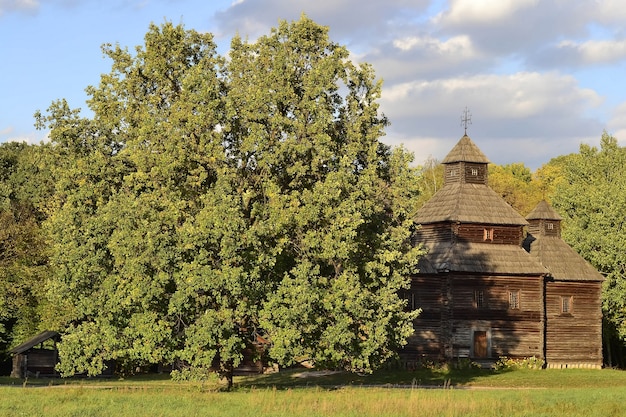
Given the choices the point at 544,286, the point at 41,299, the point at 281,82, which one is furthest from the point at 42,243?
the point at 544,286

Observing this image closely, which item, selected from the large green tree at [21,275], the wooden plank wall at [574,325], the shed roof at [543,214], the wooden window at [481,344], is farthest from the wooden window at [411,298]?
the large green tree at [21,275]

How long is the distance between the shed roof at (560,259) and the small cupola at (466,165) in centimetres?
571

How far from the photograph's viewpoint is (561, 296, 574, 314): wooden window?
2344 inches

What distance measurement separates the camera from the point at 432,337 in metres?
56.9

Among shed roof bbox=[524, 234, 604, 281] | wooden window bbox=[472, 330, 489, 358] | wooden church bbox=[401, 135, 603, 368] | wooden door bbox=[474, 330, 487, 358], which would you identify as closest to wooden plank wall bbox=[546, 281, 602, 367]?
wooden church bbox=[401, 135, 603, 368]

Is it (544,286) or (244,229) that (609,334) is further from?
(244,229)

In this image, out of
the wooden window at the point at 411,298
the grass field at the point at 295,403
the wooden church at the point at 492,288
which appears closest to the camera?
the grass field at the point at 295,403

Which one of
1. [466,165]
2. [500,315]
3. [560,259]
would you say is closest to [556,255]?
[560,259]

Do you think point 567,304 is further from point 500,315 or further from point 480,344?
point 480,344

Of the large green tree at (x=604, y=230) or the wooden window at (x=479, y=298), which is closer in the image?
the wooden window at (x=479, y=298)

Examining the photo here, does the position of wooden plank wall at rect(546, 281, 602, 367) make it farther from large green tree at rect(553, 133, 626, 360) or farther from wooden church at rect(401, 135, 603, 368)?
large green tree at rect(553, 133, 626, 360)

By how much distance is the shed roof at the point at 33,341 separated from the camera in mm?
51938

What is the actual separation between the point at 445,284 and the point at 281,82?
81.3 feet

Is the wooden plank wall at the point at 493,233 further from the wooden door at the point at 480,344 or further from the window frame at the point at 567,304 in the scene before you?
the wooden door at the point at 480,344
